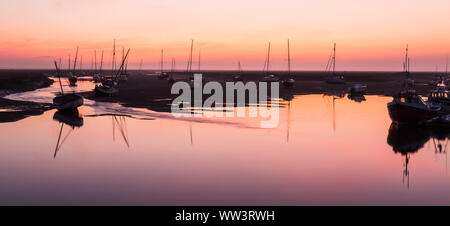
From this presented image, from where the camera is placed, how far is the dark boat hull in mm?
31117

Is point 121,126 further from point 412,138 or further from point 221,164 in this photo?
point 412,138

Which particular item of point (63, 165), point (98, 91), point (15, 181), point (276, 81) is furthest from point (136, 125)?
point (276, 81)

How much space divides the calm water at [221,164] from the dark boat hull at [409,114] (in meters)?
1.25

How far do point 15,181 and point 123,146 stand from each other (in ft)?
26.0

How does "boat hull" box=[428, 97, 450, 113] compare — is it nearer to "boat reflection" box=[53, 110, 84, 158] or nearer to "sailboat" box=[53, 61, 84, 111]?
"boat reflection" box=[53, 110, 84, 158]

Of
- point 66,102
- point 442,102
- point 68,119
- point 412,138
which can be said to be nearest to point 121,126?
point 68,119

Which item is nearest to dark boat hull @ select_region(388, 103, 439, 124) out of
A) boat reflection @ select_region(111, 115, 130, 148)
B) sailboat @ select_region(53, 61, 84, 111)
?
boat reflection @ select_region(111, 115, 130, 148)

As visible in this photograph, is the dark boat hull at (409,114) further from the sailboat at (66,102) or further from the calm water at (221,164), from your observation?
the sailboat at (66,102)

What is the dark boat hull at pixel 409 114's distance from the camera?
3112 cm

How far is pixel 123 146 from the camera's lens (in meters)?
24.2

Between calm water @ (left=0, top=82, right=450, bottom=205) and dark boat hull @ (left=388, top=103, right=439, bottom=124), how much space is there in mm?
1252

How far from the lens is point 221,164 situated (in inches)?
784

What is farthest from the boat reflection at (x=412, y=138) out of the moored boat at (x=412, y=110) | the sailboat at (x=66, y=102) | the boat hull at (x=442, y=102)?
the sailboat at (x=66, y=102)
